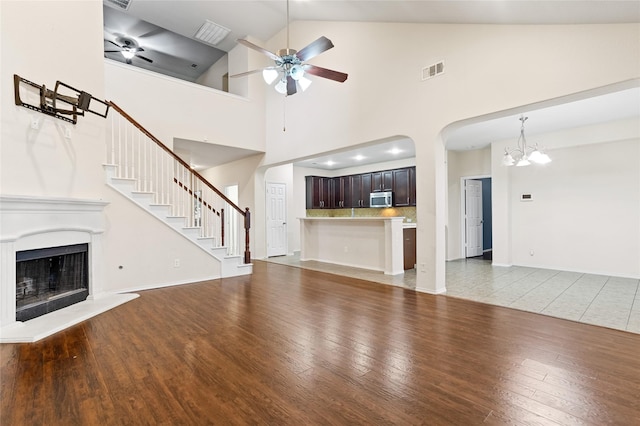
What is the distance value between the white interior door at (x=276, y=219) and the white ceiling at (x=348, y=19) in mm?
1310

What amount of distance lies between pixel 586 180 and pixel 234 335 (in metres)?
6.96

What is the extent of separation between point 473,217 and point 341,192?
4.06 meters

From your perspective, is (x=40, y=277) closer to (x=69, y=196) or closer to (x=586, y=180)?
(x=69, y=196)

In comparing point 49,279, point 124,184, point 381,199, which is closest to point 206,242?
point 124,184

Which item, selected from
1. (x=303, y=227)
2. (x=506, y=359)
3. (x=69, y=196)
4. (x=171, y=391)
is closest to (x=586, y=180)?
(x=506, y=359)

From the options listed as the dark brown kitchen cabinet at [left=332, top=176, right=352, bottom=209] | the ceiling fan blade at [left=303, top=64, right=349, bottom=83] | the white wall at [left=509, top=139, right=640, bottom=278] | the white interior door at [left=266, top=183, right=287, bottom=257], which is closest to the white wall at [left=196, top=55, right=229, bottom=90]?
the white interior door at [left=266, top=183, right=287, bottom=257]

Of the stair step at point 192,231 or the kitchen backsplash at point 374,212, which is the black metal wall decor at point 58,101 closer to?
the stair step at point 192,231

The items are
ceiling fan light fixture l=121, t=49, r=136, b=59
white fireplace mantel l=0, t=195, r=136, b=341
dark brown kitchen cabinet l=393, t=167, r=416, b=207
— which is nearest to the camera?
white fireplace mantel l=0, t=195, r=136, b=341

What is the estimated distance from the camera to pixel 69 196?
3.80 m

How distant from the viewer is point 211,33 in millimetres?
7008

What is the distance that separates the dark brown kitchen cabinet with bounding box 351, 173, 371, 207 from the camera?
927 centimetres

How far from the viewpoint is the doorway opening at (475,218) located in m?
8.16

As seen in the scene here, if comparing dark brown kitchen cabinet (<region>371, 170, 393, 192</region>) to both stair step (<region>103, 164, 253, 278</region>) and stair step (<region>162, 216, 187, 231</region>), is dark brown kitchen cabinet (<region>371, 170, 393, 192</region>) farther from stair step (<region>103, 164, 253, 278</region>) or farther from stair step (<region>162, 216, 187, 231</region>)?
stair step (<region>162, 216, 187, 231</region>)

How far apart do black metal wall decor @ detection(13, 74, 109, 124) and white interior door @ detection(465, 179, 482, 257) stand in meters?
8.38
